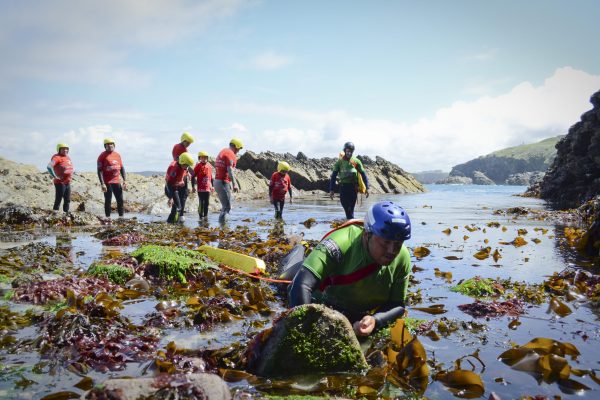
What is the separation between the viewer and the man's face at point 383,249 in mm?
3248

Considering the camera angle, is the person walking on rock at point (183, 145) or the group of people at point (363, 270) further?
the person walking on rock at point (183, 145)

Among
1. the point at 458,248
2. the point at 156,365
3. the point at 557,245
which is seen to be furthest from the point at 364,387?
the point at 557,245

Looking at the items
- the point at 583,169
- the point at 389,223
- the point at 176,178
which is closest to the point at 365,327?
the point at 389,223

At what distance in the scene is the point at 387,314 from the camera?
11.7 ft

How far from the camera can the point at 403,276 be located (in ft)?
12.1

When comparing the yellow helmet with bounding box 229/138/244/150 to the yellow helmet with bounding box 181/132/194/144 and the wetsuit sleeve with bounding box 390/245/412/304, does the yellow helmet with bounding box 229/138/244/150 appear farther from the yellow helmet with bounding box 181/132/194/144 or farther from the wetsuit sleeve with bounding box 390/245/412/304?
the wetsuit sleeve with bounding box 390/245/412/304

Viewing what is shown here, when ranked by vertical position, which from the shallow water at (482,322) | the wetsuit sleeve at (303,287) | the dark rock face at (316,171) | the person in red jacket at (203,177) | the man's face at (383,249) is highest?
the dark rock face at (316,171)

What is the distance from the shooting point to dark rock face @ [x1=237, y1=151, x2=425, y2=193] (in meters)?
41.7

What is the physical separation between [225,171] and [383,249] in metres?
10.3

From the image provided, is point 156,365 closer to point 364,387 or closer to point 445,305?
point 364,387

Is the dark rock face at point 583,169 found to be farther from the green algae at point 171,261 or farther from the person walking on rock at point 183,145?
the green algae at point 171,261

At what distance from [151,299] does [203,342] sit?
1524 mm

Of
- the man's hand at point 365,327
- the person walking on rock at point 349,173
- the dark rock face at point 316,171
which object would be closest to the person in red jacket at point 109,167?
the person walking on rock at point 349,173

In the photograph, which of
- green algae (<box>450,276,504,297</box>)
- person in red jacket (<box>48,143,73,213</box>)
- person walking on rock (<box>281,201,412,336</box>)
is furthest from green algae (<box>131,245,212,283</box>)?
person in red jacket (<box>48,143,73,213</box>)
